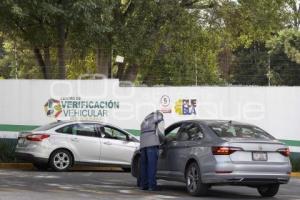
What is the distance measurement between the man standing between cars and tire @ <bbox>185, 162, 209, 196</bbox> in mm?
871

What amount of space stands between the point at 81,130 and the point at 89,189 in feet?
18.2

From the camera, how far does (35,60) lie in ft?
91.0

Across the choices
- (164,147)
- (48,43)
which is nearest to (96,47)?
(48,43)

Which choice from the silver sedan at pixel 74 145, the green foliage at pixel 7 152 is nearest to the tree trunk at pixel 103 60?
the green foliage at pixel 7 152

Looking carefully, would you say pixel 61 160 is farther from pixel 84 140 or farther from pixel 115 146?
pixel 115 146

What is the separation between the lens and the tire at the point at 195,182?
1279 centimetres

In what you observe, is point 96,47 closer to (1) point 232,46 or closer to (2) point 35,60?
(2) point 35,60

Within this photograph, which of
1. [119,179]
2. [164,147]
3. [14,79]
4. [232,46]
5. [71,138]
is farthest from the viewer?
[232,46]

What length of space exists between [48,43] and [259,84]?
7.96 m

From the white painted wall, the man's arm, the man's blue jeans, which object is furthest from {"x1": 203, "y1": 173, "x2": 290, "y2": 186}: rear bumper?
the white painted wall

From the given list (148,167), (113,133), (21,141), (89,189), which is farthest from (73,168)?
(148,167)

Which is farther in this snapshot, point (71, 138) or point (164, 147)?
point (71, 138)

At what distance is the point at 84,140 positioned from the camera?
19.0 m

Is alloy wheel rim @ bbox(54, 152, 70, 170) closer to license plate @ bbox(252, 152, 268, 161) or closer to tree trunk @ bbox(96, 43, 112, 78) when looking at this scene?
license plate @ bbox(252, 152, 268, 161)
